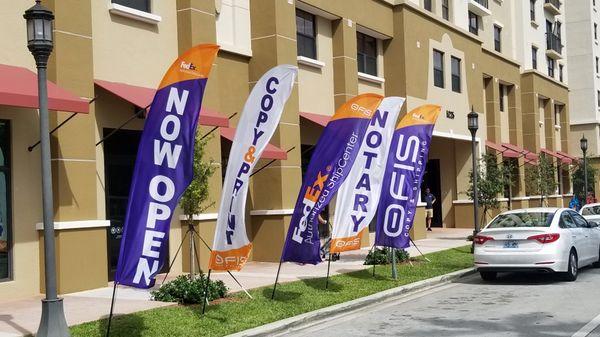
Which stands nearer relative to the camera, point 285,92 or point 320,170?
point 285,92

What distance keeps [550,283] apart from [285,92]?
710cm

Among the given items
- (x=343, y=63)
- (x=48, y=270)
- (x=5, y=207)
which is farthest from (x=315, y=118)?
(x=48, y=270)

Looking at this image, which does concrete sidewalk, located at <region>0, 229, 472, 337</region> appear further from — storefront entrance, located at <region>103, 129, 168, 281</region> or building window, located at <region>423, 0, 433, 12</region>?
building window, located at <region>423, 0, 433, 12</region>

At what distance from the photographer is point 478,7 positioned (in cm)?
3269

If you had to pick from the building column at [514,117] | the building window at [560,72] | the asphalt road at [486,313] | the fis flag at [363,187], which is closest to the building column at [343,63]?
the fis flag at [363,187]

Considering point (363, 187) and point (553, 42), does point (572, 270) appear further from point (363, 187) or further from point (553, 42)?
point (553, 42)

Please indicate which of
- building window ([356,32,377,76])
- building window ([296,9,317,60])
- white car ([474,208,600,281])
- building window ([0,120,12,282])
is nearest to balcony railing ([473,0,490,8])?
building window ([356,32,377,76])

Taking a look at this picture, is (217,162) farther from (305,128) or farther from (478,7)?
(478,7)

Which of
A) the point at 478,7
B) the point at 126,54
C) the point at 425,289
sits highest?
the point at 478,7

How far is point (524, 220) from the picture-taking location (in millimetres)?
14000

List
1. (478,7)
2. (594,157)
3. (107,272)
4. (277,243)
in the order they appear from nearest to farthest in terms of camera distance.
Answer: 1. (107,272)
2. (277,243)
3. (478,7)
4. (594,157)

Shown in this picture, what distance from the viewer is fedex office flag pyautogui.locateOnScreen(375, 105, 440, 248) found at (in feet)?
45.5

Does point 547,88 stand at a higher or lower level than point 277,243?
higher

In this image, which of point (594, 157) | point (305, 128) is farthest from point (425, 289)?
point (594, 157)
